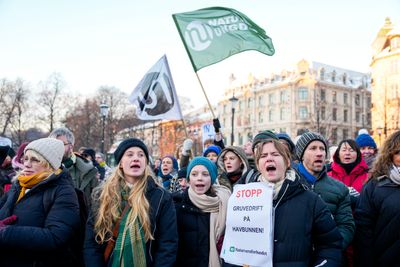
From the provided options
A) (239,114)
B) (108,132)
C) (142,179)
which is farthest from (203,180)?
(239,114)

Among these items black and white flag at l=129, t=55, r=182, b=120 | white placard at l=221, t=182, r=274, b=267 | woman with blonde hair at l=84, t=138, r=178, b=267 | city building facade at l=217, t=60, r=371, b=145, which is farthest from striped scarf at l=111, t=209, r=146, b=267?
city building facade at l=217, t=60, r=371, b=145

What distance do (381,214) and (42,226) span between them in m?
3.15

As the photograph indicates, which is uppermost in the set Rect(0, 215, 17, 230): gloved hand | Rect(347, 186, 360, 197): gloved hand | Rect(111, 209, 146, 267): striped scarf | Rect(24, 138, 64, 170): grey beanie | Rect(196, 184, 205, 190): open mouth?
Rect(24, 138, 64, 170): grey beanie

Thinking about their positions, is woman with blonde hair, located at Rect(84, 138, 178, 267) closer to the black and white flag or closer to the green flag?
the green flag

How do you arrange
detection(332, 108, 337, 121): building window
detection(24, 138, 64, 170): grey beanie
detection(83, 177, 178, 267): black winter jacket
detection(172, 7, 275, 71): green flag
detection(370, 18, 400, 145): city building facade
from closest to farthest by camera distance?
detection(83, 177, 178, 267): black winter jacket → detection(24, 138, 64, 170): grey beanie → detection(172, 7, 275, 71): green flag → detection(370, 18, 400, 145): city building facade → detection(332, 108, 337, 121): building window

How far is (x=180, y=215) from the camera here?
392 cm

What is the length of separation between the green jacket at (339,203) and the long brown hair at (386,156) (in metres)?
0.36

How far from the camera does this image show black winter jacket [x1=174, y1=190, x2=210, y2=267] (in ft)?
12.3

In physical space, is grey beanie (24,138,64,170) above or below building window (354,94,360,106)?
below

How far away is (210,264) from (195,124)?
3389 inches

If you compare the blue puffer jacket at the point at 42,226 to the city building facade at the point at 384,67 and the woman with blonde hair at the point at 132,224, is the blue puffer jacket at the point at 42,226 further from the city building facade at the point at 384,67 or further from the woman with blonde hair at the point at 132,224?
the city building facade at the point at 384,67

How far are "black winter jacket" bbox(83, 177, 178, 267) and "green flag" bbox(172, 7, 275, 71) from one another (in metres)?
4.09

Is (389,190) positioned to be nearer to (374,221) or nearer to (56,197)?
(374,221)

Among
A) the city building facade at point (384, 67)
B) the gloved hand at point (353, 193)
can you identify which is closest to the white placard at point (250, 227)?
the gloved hand at point (353, 193)
